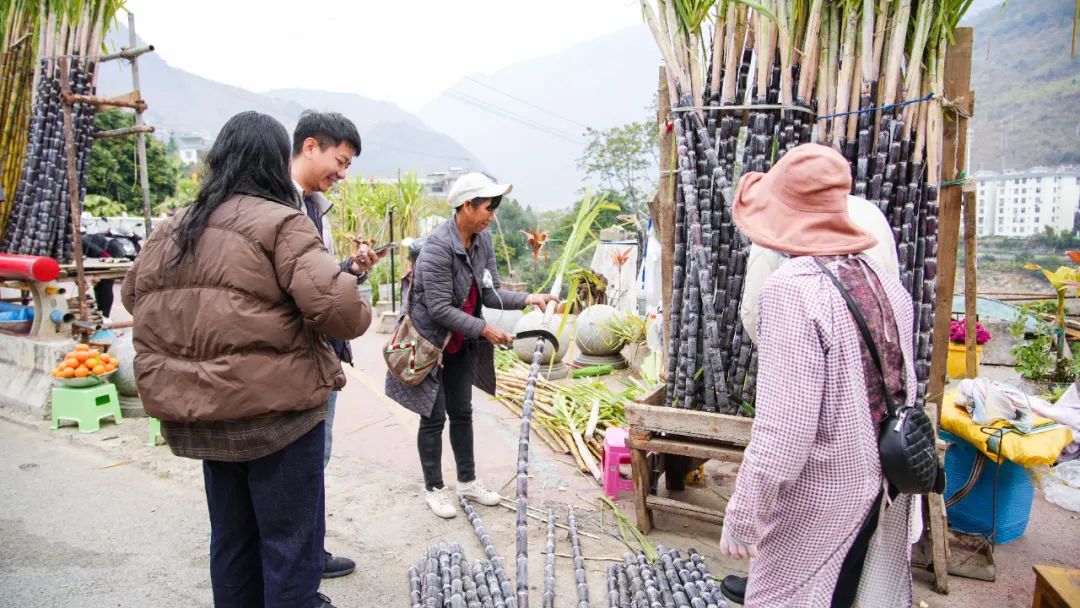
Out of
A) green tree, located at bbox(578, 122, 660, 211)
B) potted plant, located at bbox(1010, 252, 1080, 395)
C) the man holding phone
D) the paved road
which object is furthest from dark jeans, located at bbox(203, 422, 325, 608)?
green tree, located at bbox(578, 122, 660, 211)

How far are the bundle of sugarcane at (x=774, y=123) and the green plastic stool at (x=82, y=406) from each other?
13.8 ft

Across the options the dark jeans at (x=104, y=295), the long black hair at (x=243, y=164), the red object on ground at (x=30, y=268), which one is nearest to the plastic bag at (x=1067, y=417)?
the long black hair at (x=243, y=164)

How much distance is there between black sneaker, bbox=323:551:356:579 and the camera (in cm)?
280

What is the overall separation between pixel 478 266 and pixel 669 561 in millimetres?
1643

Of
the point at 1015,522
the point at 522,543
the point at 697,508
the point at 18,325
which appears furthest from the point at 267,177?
the point at 18,325

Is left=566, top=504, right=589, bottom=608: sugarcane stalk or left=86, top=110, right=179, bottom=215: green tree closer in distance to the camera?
left=566, top=504, right=589, bottom=608: sugarcane stalk

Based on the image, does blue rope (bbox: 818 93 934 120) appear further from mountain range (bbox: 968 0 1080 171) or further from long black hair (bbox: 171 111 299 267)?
mountain range (bbox: 968 0 1080 171)

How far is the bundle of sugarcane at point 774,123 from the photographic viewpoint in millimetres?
2633

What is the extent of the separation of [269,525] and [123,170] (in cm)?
2201

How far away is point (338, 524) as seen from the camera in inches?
130

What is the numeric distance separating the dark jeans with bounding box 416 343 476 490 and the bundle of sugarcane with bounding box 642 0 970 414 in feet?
3.52

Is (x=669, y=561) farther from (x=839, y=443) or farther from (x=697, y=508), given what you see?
(x=839, y=443)

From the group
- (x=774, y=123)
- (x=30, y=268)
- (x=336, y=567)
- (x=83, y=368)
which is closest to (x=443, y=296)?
(x=336, y=567)

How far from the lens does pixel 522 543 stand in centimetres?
198
